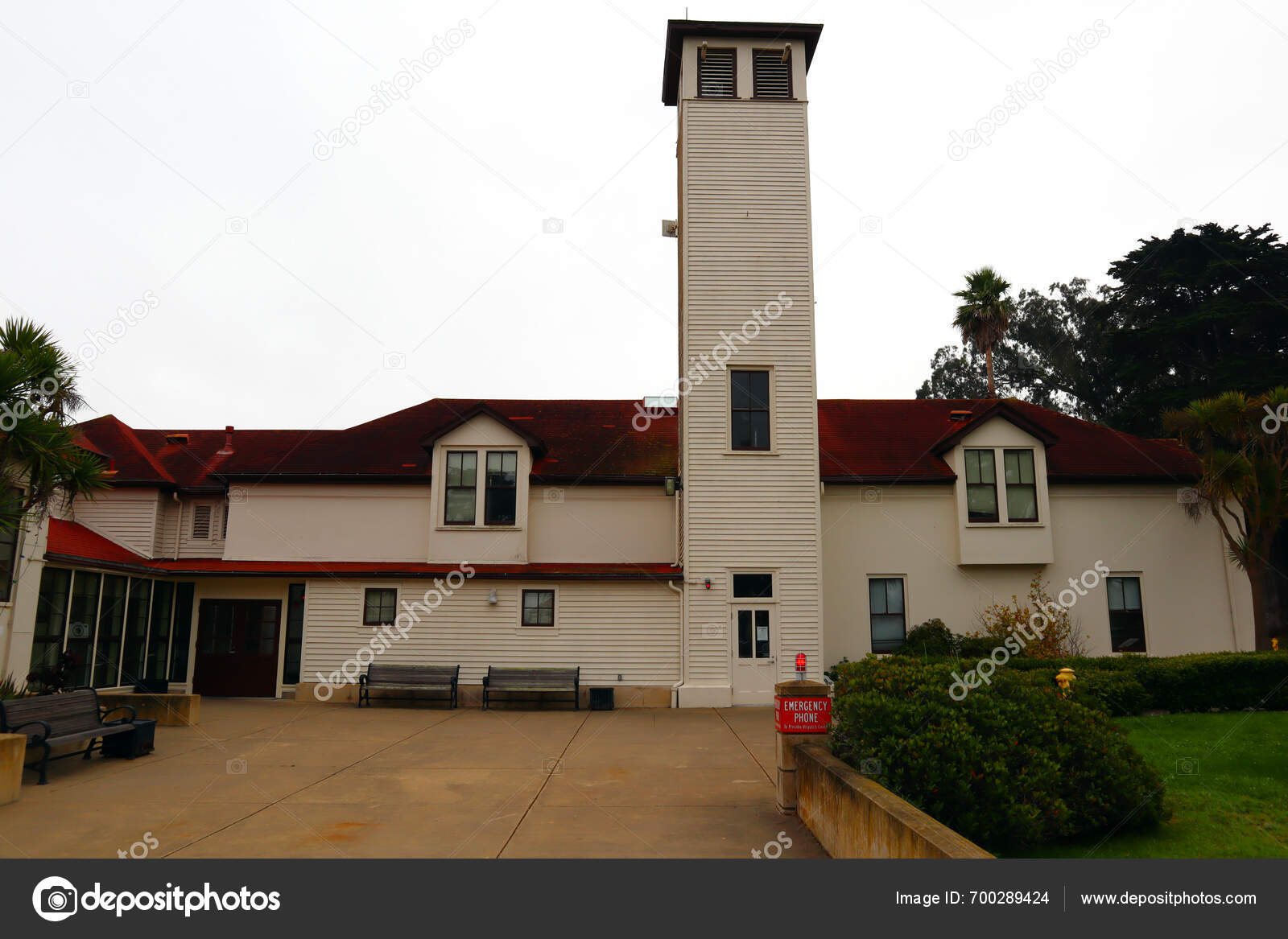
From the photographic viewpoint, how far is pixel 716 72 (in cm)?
2138

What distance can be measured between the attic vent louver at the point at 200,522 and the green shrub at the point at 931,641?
1853 cm

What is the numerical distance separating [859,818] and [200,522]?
21.4 meters

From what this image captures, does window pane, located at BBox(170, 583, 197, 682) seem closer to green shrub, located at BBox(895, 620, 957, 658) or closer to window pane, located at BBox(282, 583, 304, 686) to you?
window pane, located at BBox(282, 583, 304, 686)

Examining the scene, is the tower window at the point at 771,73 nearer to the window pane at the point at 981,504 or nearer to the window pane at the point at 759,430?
the window pane at the point at 759,430

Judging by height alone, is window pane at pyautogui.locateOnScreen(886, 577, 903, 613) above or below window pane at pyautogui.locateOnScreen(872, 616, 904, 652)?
above

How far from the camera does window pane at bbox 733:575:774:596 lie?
1917 centimetres

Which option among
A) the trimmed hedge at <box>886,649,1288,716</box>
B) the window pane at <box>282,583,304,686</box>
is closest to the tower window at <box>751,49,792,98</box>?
the trimmed hedge at <box>886,649,1288,716</box>

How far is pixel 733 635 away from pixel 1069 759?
37.8 feet

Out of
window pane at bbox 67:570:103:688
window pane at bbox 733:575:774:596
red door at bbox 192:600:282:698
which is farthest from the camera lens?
red door at bbox 192:600:282:698

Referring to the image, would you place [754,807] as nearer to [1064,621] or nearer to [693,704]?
[693,704]

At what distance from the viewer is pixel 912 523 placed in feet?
69.8

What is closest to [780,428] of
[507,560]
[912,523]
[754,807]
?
[912,523]

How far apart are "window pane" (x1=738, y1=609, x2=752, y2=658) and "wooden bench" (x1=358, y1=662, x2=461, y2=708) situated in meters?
6.56

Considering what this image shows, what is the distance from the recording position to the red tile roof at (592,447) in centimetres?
2161
